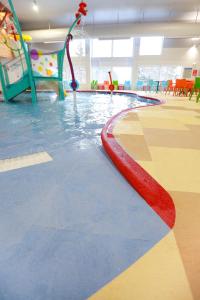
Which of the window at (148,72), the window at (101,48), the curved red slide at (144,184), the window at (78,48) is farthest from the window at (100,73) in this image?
the curved red slide at (144,184)

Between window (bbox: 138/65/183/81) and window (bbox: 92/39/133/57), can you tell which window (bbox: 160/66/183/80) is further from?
window (bbox: 92/39/133/57)

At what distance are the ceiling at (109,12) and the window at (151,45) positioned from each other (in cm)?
137

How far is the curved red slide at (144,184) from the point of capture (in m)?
0.99

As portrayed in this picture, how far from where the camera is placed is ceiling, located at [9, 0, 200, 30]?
286 inches

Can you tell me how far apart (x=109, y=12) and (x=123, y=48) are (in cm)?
310

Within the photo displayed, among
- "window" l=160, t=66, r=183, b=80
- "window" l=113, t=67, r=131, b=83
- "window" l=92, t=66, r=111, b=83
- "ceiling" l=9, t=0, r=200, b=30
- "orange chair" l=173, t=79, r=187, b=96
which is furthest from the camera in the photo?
"window" l=92, t=66, r=111, b=83

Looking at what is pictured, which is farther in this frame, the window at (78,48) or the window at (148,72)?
the window at (148,72)

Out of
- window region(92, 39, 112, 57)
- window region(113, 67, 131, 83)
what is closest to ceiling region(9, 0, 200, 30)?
window region(92, 39, 112, 57)

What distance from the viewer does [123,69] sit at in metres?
11.7

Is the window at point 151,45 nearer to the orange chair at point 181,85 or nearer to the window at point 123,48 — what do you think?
the window at point 123,48

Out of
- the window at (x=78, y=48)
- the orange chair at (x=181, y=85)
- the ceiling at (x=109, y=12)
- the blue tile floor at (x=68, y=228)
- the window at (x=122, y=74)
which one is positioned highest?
the ceiling at (x=109, y=12)

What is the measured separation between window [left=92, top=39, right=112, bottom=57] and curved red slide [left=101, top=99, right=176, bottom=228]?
37.4 feet

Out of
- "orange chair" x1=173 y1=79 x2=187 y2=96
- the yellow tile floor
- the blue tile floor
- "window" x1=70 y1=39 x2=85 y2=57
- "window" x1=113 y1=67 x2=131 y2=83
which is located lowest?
the blue tile floor

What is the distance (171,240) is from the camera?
2.67 ft
